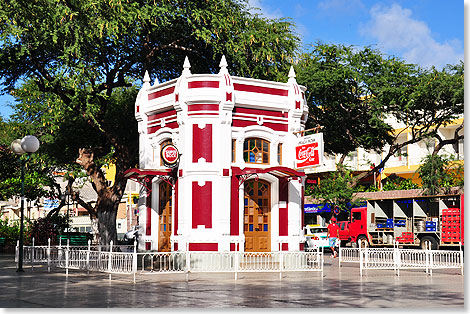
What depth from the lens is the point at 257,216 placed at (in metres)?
28.4

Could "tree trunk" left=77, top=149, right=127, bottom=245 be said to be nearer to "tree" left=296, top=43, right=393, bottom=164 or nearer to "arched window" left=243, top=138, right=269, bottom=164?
"arched window" left=243, top=138, right=269, bottom=164

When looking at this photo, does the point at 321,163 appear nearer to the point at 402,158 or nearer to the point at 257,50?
the point at 257,50

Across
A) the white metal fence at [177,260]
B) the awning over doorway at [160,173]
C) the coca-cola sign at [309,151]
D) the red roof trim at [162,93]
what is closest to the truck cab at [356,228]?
the coca-cola sign at [309,151]

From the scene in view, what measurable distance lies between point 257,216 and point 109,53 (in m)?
13.9

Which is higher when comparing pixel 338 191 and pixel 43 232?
pixel 338 191

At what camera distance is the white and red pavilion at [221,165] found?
26891mm

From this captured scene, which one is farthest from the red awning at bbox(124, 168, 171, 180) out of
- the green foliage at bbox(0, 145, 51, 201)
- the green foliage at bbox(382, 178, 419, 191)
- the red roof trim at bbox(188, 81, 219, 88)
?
the green foliage at bbox(382, 178, 419, 191)

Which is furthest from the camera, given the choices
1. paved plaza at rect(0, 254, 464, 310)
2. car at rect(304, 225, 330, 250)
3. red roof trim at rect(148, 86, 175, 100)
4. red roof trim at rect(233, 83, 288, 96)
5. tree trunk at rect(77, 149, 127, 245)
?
car at rect(304, 225, 330, 250)

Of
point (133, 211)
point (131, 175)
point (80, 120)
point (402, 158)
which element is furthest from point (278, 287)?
point (133, 211)

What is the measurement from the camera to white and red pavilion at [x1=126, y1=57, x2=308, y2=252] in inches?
1059

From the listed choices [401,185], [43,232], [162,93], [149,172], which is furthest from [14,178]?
[401,185]

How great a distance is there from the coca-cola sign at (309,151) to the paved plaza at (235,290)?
483 centimetres

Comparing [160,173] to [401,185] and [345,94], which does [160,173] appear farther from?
[401,185]

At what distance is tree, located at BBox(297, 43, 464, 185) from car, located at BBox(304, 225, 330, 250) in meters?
6.84
